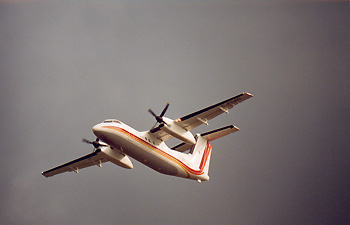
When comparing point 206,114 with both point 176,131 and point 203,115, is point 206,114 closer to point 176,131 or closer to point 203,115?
point 203,115

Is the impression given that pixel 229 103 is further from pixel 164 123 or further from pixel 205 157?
pixel 205 157

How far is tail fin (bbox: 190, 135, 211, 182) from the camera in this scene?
83.0 ft

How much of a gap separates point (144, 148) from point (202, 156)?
210 inches

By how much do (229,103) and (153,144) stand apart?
5434 mm

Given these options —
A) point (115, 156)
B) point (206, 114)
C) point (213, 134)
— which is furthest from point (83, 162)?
point (206, 114)

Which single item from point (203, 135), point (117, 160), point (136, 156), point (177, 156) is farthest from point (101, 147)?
point (203, 135)

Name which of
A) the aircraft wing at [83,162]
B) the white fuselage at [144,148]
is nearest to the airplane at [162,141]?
the white fuselage at [144,148]

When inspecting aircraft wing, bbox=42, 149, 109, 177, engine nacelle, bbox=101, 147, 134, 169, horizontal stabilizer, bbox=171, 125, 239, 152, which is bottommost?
aircraft wing, bbox=42, 149, 109, 177

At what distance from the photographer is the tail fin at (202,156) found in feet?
83.0

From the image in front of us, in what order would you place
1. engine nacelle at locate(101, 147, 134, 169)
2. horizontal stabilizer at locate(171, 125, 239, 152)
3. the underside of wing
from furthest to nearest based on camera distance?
engine nacelle at locate(101, 147, 134, 169), horizontal stabilizer at locate(171, 125, 239, 152), the underside of wing

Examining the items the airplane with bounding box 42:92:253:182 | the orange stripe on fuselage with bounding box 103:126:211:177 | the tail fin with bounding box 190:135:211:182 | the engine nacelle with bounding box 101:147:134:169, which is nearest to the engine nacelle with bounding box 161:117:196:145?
the airplane with bounding box 42:92:253:182

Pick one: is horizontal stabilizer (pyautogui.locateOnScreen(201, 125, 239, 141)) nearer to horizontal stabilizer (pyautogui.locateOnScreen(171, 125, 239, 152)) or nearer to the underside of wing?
horizontal stabilizer (pyautogui.locateOnScreen(171, 125, 239, 152))

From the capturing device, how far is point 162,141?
23781 mm

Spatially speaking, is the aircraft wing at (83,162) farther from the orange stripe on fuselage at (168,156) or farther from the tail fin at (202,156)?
the tail fin at (202,156)
